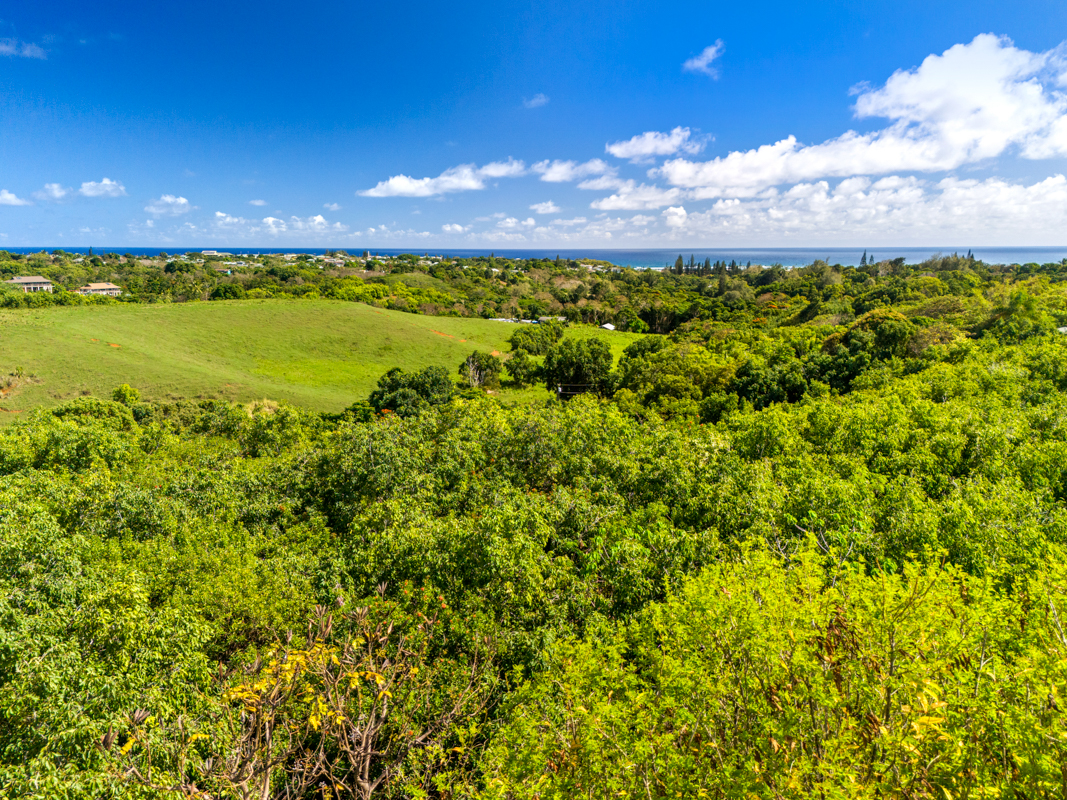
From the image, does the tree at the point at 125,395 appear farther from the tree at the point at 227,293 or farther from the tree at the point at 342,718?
the tree at the point at 227,293

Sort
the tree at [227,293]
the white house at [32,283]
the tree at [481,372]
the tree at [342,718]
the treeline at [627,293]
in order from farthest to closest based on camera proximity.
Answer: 1. the white house at [32,283]
2. the tree at [227,293]
3. the treeline at [627,293]
4. the tree at [481,372]
5. the tree at [342,718]

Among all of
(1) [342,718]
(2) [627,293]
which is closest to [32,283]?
(2) [627,293]

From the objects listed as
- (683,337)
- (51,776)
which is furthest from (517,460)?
(683,337)

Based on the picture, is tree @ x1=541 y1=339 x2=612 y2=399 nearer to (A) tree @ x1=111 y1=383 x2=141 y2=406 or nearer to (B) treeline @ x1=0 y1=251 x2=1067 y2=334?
(B) treeline @ x1=0 y1=251 x2=1067 y2=334

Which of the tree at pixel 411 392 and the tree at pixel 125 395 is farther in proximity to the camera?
the tree at pixel 411 392

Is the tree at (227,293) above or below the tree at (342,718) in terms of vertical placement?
above

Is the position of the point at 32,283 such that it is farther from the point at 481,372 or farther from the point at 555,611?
the point at 555,611

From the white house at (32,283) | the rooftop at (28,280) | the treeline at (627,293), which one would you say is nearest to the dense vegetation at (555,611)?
the treeline at (627,293)

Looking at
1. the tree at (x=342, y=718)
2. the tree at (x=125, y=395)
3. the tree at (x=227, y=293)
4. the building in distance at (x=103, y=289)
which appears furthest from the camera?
the building in distance at (x=103, y=289)
